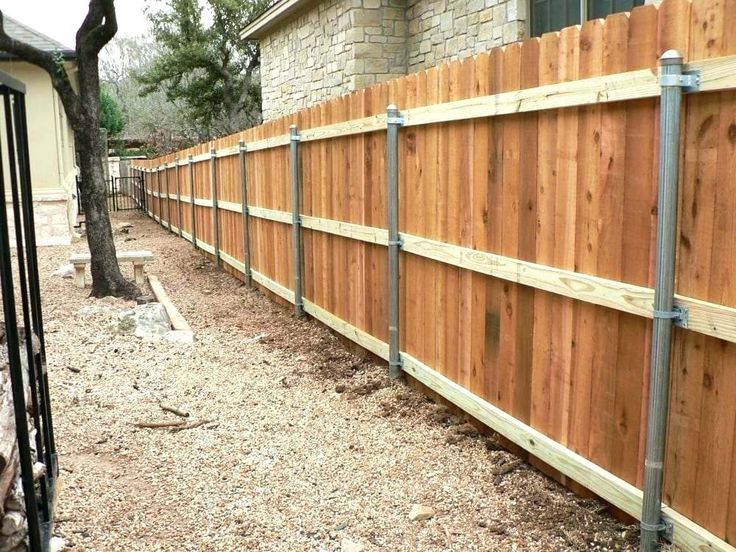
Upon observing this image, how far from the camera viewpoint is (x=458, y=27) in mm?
9922

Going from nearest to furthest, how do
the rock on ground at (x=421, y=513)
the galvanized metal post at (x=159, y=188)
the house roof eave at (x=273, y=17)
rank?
the rock on ground at (x=421, y=513) < the house roof eave at (x=273, y=17) < the galvanized metal post at (x=159, y=188)

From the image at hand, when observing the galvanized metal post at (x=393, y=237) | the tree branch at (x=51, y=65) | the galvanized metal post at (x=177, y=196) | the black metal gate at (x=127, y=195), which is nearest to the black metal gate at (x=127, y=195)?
the black metal gate at (x=127, y=195)

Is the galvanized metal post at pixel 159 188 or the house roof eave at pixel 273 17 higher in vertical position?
the house roof eave at pixel 273 17

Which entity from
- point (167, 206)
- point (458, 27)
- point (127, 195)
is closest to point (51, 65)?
point (458, 27)

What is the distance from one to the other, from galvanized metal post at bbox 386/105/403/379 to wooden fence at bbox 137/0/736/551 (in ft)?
0.20

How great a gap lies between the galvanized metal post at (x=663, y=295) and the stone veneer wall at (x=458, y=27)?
Answer: 6.53 meters

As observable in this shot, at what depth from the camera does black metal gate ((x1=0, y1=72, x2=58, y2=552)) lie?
6.45 ft

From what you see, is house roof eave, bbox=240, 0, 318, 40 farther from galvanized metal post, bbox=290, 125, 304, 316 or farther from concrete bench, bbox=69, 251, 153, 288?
galvanized metal post, bbox=290, 125, 304, 316

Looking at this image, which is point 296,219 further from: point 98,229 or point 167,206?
point 167,206

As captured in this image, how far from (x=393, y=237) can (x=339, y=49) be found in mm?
8008

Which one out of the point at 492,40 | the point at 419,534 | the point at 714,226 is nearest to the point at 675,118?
the point at 714,226

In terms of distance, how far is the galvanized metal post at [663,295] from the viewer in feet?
8.35

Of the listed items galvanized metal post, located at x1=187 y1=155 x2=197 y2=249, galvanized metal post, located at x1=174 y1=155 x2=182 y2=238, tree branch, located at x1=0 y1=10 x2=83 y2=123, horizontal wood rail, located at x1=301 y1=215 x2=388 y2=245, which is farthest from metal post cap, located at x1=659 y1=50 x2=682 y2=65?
galvanized metal post, located at x1=174 y1=155 x2=182 y2=238

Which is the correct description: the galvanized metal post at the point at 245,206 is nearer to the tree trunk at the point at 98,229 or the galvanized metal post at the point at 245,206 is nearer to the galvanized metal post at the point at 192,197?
the tree trunk at the point at 98,229
